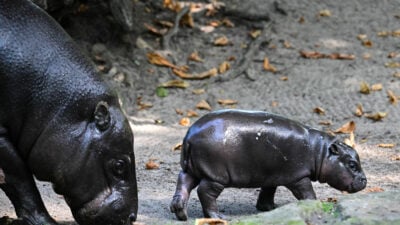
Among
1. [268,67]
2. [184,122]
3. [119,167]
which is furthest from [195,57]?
[119,167]

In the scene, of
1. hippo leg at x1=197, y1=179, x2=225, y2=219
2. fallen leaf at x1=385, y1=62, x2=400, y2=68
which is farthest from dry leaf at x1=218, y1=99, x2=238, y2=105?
hippo leg at x1=197, y1=179, x2=225, y2=219

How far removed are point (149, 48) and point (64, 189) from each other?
5591 mm

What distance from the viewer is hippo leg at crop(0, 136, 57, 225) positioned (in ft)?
13.3

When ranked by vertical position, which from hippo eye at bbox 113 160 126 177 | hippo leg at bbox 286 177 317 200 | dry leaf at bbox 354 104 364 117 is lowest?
dry leaf at bbox 354 104 364 117

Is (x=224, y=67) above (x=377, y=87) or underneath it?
underneath

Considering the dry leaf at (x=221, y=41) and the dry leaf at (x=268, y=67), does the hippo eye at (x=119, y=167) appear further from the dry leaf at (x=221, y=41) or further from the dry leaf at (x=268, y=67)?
the dry leaf at (x=221, y=41)

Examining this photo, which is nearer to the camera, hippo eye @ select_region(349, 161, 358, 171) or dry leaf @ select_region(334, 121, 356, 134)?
hippo eye @ select_region(349, 161, 358, 171)

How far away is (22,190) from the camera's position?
162 inches

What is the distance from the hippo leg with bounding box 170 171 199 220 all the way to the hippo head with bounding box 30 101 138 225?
0.56 metres

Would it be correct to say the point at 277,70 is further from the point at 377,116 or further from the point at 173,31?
the point at 377,116

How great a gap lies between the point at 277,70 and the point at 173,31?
1.45m

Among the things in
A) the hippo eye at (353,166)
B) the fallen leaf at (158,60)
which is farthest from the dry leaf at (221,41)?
the hippo eye at (353,166)

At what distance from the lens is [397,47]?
384 inches

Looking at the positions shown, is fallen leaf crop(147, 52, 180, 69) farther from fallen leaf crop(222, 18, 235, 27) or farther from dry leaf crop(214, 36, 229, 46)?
fallen leaf crop(222, 18, 235, 27)
